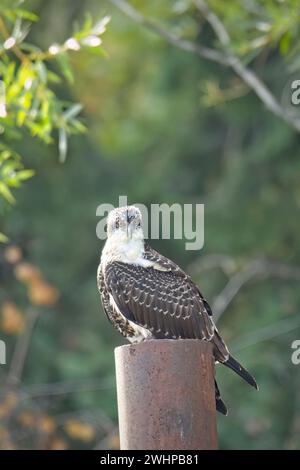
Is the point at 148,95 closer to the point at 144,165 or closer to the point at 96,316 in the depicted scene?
the point at 144,165

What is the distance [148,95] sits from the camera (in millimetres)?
19422

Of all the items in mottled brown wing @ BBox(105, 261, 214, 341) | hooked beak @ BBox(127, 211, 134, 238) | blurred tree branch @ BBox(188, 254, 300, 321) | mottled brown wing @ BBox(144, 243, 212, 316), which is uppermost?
blurred tree branch @ BBox(188, 254, 300, 321)

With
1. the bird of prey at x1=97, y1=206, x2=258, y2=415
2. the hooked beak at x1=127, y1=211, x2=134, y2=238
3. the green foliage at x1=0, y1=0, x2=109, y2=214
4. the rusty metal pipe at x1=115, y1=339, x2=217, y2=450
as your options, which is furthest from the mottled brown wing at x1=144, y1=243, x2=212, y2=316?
the rusty metal pipe at x1=115, y1=339, x2=217, y2=450

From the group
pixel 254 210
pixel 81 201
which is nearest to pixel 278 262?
pixel 254 210

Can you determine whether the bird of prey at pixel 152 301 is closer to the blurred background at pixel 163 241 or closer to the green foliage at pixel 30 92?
the green foliage at pixel 30 92

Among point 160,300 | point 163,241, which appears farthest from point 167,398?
point 163,241

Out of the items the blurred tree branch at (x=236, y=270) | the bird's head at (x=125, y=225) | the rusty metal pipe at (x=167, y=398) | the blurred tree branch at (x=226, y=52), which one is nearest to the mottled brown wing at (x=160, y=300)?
the bird's head at (x=125, y=225)

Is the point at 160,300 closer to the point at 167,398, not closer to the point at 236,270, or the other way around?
the point at 167,398

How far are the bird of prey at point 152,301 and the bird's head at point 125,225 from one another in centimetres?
14

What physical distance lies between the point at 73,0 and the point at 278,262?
5.99 meters

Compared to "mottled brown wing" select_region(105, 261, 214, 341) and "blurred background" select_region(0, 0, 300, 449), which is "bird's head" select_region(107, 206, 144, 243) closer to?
"mottled brown wing" select_region(105, 261, 214, 341)

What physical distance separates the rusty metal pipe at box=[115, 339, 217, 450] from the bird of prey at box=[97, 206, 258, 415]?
1.68 m

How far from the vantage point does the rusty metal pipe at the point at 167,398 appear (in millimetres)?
6582

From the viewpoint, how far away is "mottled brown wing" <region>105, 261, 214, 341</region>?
8.68 meters
